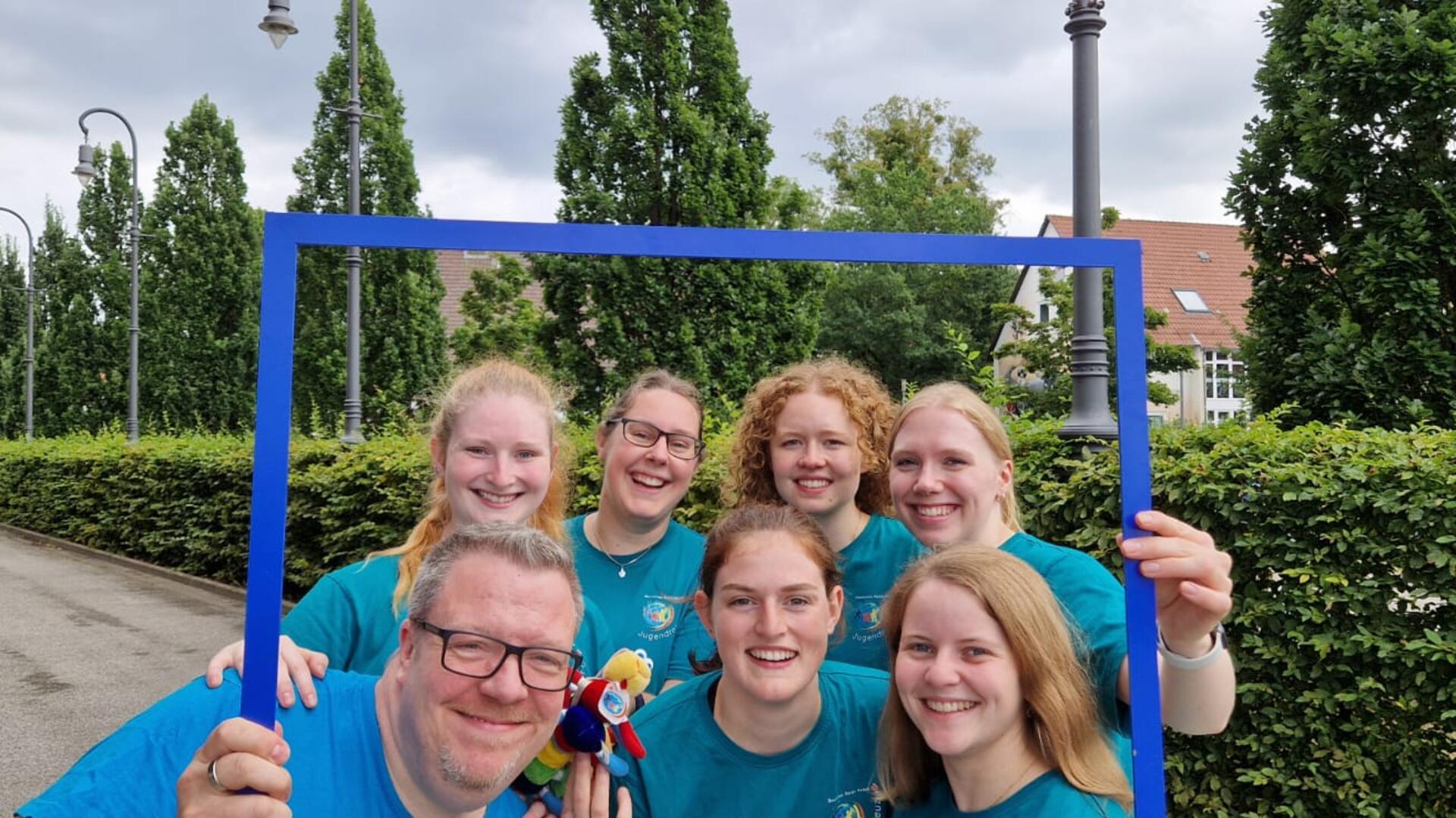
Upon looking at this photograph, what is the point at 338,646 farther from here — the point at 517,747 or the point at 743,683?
the point at 743,683

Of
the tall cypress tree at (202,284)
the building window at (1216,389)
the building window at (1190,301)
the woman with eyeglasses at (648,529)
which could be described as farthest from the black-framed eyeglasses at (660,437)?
the tall cypress tree at (202,284)

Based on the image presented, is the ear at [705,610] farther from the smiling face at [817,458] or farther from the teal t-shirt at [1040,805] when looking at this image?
the teal t-shirt at [1040,805]

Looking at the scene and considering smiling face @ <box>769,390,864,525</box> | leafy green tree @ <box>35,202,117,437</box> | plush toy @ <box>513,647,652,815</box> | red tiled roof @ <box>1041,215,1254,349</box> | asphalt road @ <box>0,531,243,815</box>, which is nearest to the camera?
plush toy @ <box>513,647,652,815</box>

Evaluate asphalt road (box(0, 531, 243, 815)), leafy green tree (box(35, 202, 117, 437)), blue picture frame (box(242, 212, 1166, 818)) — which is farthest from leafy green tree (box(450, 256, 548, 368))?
leafy green tree (box(35, 202, 117, 437))

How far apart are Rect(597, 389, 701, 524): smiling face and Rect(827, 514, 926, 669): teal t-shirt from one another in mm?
317

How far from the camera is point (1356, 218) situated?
6.79m

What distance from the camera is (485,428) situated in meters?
1.79

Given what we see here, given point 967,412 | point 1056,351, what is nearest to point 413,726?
point 967,412

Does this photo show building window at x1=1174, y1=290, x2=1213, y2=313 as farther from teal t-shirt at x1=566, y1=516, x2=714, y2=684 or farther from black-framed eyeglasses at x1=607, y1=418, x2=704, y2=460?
teal t-shirt at x1=566, y1=516, x2=714, y2=684

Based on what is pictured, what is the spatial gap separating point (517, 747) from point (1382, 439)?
3.43 metres

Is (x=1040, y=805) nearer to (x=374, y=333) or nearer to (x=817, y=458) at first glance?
(x=817, y=458)

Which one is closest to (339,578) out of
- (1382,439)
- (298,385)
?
(298,385)

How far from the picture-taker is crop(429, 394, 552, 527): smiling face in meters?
1.75

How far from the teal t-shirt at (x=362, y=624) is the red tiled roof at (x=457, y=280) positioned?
0.49 m
